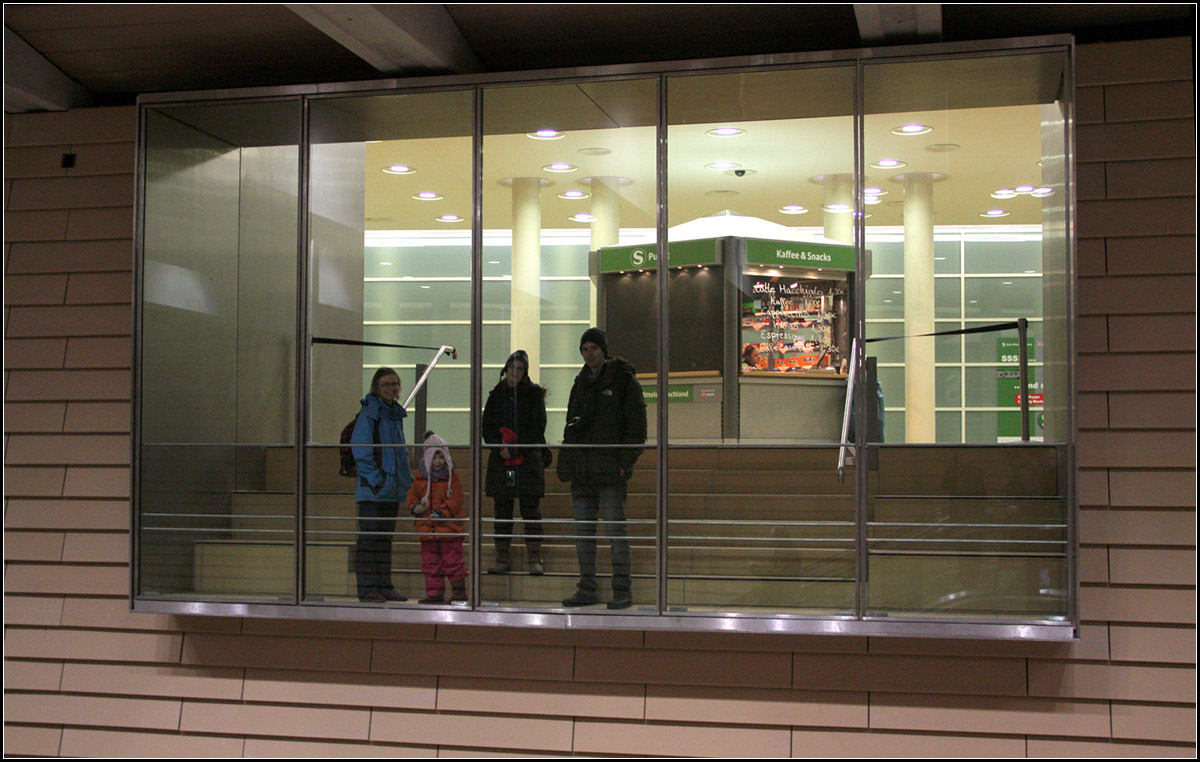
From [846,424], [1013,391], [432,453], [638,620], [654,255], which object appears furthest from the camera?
[432,453]

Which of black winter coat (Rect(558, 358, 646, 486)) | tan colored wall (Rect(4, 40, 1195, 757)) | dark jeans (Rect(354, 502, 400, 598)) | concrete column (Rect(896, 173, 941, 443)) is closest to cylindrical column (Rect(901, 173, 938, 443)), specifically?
concrete column (Rect(896, 173, 941, 443))

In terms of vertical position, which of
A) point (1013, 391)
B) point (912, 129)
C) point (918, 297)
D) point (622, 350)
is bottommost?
point (1013, 391)

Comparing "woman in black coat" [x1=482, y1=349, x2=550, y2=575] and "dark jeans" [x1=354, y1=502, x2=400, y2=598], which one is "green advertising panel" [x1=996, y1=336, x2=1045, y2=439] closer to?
"woman in black coat" [x1=482, y1=349, x2=550, y2=575]

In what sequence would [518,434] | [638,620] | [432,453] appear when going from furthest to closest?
[432,453], [518,434], [638,620]

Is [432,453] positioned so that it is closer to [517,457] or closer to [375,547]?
[517,457]

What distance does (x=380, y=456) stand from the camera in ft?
21.3

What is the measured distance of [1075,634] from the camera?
5.65 metres

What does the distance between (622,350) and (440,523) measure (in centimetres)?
139

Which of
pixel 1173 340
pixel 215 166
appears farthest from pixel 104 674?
pixel 1173 340

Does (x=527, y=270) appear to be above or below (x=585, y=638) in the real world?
above

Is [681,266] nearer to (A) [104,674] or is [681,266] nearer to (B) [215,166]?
(B) [215,166]

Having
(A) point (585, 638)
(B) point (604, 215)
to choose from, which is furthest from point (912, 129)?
(A) point (585, 638)

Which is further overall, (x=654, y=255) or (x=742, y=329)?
(x=654, y=255)

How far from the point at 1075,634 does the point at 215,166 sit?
5434 millimetres
